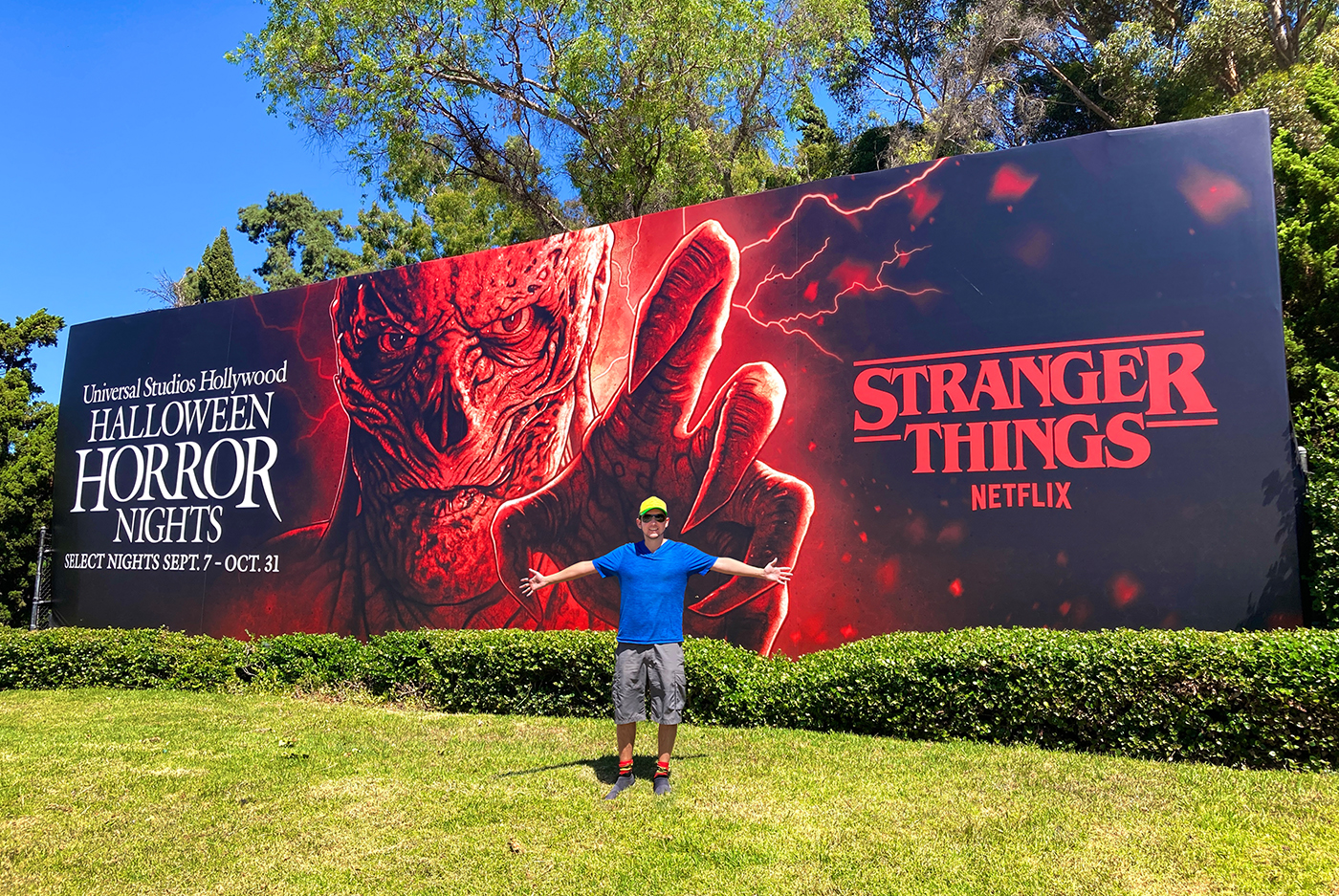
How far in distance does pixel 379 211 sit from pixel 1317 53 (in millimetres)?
31815

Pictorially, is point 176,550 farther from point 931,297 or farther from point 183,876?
point 931,297

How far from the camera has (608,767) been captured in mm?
6438

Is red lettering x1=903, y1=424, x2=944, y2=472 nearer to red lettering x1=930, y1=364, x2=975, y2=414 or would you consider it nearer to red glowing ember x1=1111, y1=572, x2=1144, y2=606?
red lettering x1=930, y1=364, x2=975, y2=414

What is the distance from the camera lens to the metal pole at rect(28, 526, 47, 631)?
13289mm

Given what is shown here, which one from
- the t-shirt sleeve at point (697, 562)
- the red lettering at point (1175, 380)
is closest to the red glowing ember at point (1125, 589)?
the red lettering at point (1175, 380)

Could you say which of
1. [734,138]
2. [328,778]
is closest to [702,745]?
[328,778]

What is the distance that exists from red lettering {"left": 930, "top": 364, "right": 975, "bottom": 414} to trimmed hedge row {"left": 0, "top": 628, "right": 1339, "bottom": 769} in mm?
1923

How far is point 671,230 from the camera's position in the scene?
989 cm

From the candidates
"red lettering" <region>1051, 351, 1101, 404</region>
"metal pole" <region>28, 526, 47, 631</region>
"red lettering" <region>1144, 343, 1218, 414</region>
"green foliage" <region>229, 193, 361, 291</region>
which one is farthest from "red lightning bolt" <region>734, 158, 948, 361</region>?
"green foliage" <region>229, 193, 361, 291</region>

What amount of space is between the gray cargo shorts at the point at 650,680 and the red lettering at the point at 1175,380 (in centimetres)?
433

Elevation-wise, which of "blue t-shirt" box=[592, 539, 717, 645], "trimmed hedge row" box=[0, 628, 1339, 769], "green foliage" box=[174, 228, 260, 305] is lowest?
"trimmed hedge row" box=[0, 628, 1339, 769]

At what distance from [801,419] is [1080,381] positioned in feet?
7.89

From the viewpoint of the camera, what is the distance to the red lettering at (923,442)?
8070 millimetres

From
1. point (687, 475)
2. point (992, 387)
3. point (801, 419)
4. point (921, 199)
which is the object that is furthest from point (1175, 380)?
point (687, 475)
